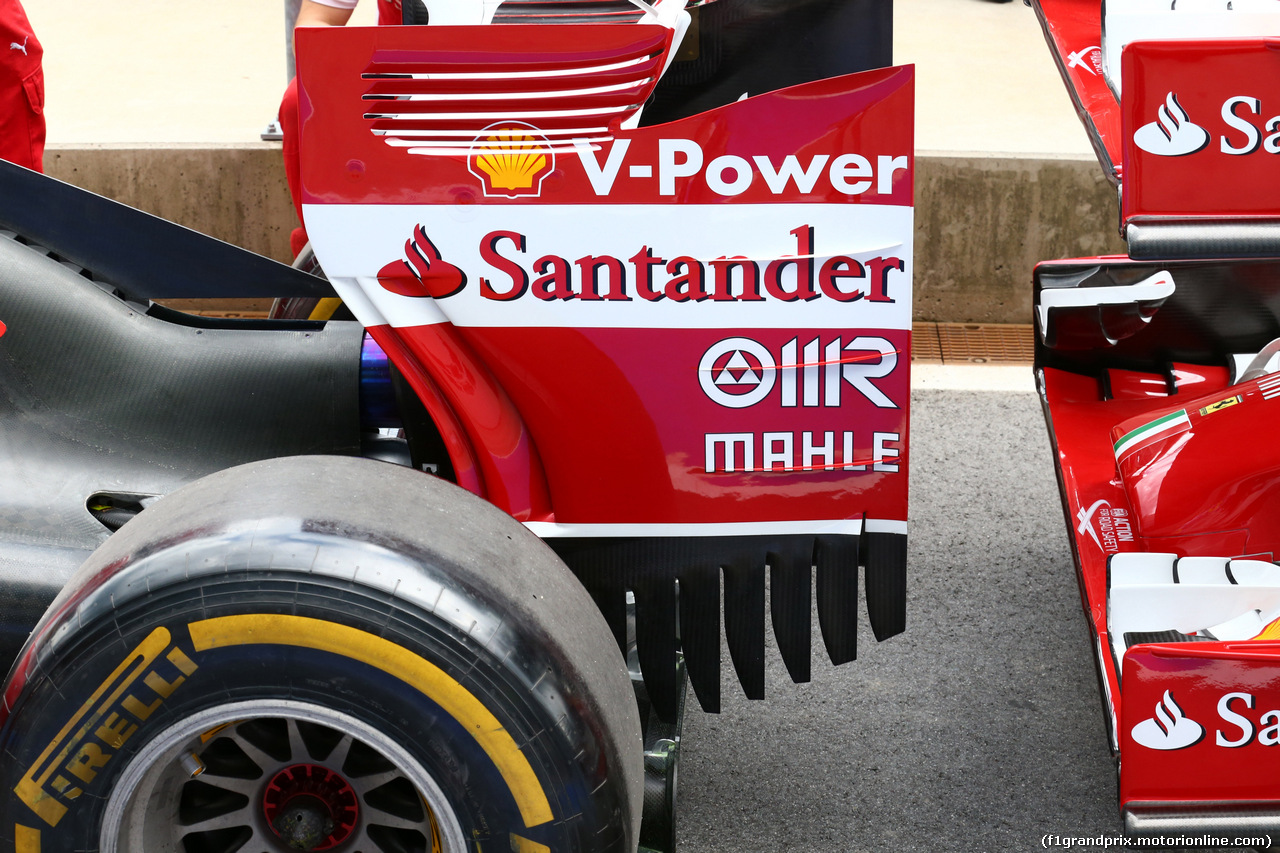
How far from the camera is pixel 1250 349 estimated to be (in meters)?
2.83

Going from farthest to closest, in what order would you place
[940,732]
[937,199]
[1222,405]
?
[937,199] → [940,732] → [1222,405]

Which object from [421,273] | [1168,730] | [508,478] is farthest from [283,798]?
[1168,730]

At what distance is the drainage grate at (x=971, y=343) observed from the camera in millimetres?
4395

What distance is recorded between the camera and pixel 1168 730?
5.83 ft

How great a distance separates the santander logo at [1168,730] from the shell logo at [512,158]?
111cm

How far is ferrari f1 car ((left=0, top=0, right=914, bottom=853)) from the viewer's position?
61.8 inches

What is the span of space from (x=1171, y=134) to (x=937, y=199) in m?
2.75

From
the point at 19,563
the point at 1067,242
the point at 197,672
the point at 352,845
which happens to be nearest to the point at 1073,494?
the point at 352,845

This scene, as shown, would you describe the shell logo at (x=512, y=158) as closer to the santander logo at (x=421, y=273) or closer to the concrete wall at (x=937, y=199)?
the santander logo at (x=421, y=273)

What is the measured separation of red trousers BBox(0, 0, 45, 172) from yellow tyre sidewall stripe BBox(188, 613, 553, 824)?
2.49m

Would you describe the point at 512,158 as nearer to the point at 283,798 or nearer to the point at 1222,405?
the point at 283,798

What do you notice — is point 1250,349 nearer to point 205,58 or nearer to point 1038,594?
point 1038,594

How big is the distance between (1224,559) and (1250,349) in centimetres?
81

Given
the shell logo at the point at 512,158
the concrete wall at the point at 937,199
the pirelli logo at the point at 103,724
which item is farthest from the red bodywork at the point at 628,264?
the concrete wall at the point at 937,199
